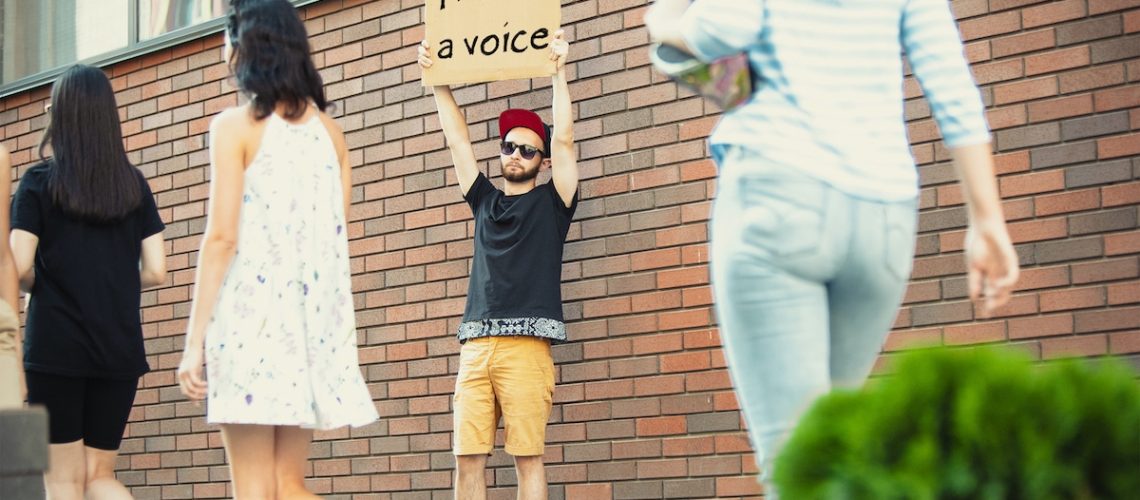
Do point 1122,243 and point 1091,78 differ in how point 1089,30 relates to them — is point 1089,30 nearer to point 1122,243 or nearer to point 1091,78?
point 1091,78

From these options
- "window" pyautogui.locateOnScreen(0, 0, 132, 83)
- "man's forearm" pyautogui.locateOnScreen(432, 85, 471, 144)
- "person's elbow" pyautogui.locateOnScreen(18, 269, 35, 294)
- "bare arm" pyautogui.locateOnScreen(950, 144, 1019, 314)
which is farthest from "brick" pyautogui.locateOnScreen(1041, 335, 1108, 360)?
"window" pyautogui.locateOnScreen(0, 0, 132, 83)

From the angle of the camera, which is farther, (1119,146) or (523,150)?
(523,150)

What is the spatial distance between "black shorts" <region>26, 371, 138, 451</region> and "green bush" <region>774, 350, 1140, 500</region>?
12.3 ft

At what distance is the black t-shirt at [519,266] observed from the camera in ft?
20.1

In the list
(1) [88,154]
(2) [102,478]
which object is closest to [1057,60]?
(1) [88,154]

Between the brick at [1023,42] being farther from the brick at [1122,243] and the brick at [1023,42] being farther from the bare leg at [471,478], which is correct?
the bare leg at [471,478]

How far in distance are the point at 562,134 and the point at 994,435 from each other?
14.6 ft

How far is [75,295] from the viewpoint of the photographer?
521cm

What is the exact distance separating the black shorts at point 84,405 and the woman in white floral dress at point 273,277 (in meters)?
1.19

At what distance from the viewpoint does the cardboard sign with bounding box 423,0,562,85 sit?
6.25m

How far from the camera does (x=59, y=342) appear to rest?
514cm

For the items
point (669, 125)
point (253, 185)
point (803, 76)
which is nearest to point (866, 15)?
point (803, 76)

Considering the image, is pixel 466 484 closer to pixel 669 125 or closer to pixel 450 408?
pixel 450 408

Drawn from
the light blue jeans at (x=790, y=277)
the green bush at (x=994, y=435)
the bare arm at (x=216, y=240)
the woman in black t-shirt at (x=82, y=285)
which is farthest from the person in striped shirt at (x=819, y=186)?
the woman in black t-shirt at (x=82, y=285)
